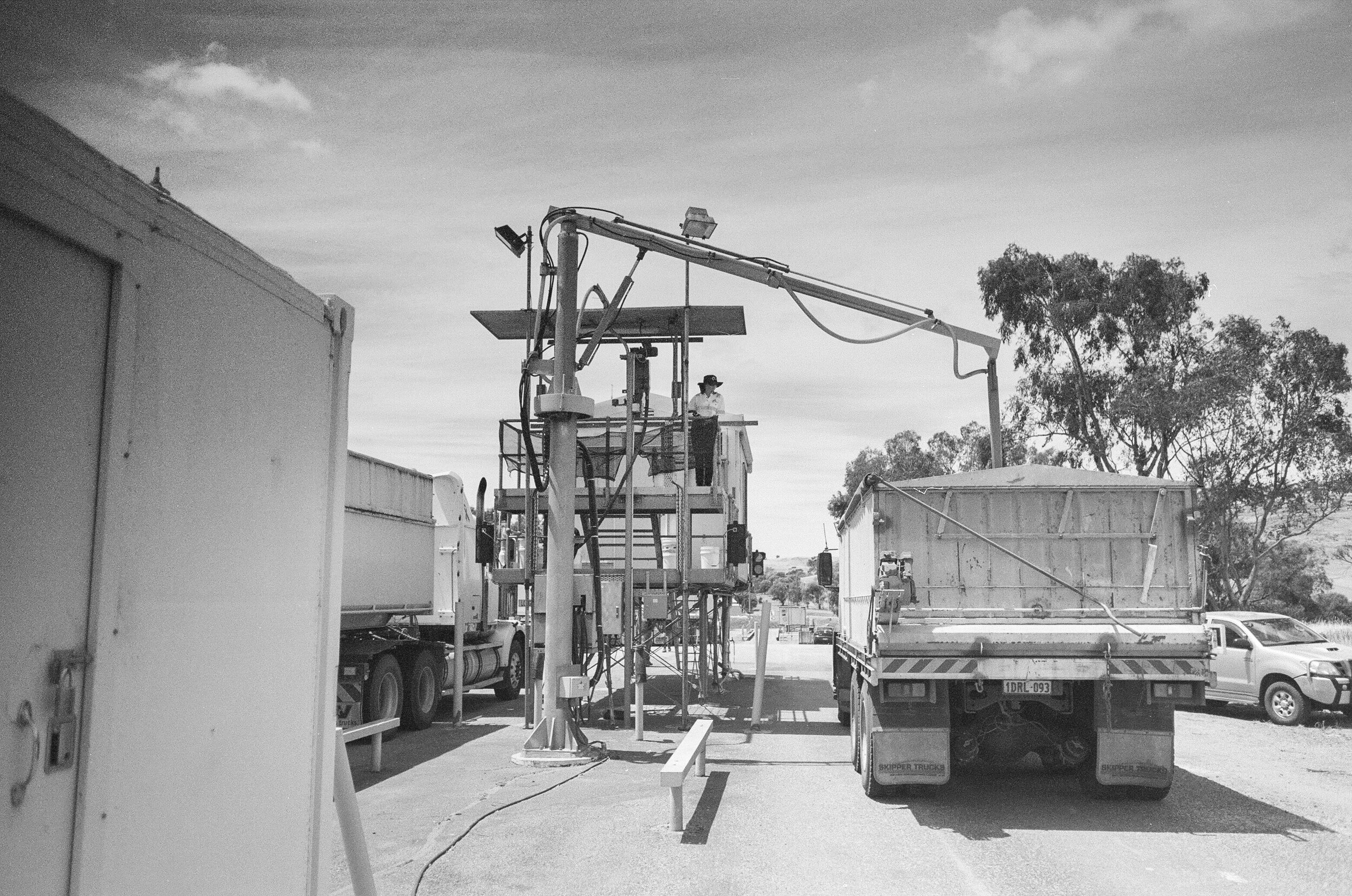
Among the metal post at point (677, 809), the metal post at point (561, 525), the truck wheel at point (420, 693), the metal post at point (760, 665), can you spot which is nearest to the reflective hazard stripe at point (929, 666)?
the metal post at point (677, 809)

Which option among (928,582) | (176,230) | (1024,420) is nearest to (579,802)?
(928,582)

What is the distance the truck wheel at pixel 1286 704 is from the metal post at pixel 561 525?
10023 millimetres

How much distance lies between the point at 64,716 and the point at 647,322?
483 inches

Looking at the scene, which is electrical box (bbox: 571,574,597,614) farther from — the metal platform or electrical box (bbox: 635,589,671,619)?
the metal platform

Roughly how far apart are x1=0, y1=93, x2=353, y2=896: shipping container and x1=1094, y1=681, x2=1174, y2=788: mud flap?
21.6ft

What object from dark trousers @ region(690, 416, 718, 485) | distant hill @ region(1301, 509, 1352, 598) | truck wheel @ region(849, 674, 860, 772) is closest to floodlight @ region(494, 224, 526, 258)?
dark trousers @ region(690, 416, 718, 485)

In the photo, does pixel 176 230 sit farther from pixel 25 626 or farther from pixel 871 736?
pixel 871 736

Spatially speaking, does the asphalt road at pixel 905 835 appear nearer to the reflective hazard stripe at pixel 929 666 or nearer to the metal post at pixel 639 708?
the metal post at pixel 639 708

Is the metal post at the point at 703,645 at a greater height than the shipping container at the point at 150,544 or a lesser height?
lesser

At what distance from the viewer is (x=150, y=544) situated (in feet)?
8.85

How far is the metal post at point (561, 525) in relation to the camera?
11188 mm

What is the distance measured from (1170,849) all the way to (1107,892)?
1379mm

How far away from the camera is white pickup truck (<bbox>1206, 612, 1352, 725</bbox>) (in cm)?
1436

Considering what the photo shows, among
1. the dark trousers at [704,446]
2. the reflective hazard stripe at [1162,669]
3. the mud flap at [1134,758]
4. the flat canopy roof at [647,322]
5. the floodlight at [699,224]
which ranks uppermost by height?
the floodlight at [699,224]
